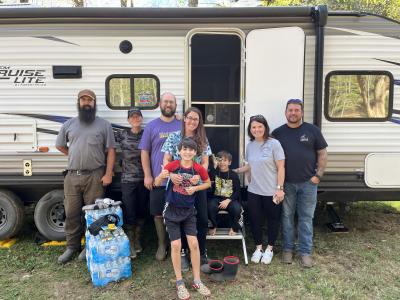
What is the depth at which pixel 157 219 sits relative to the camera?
447 cm

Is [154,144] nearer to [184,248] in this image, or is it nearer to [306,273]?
[184,248]

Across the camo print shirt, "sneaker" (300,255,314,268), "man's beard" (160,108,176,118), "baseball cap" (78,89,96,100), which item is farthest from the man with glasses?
"sneaker" (300,255,314,268)

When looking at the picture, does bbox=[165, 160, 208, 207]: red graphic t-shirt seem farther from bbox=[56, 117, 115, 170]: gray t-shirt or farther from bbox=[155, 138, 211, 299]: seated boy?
bbox=[56, 117, 115, 170]: gray t-shirt

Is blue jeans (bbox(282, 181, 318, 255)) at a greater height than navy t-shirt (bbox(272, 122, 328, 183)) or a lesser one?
lesser

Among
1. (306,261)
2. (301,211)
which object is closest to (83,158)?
(301,211)

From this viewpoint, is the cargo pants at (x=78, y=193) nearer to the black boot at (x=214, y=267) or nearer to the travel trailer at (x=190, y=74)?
the travel trailer at (x=190, y=74)

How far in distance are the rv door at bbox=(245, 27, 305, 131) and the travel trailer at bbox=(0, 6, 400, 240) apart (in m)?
0.01

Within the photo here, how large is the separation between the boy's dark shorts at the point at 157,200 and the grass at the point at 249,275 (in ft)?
2.25

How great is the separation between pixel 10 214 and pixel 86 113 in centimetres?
171

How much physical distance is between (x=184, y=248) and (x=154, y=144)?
1187mm

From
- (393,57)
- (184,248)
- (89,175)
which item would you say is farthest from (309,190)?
(89,175)

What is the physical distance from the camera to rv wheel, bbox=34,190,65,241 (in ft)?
16.4

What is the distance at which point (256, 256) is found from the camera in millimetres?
4566

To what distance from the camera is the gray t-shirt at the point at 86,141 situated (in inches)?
175
